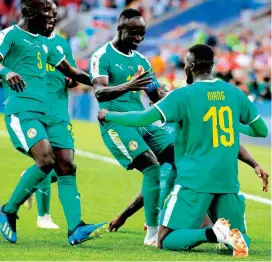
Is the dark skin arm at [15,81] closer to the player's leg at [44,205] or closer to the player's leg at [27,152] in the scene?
the player's leg at [27,152]

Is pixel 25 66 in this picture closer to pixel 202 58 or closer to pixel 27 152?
pixel 27 152

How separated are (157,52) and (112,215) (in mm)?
23155

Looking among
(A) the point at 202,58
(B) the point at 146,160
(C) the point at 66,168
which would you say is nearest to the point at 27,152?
(C) the point at 66,168

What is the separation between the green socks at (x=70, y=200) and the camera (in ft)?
31.0

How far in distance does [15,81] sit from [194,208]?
5.90ft

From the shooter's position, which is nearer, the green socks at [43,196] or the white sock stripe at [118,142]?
the white sock stripe at [118,142]

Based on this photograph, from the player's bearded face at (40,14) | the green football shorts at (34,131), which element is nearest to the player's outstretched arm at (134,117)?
the green football shorts at (34,131)

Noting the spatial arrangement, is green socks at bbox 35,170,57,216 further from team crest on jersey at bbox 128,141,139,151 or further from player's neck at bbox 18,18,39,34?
player's neck at bbox 18,18,39,34

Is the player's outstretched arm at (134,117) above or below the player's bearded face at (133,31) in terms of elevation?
below

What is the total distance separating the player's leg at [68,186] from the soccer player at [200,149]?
0.65 meters

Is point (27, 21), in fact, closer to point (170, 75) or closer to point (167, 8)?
point (170, 75)

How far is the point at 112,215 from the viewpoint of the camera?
12.6 meters

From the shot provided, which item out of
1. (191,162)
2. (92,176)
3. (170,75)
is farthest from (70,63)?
(170,75)

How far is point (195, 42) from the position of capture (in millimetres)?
33938
